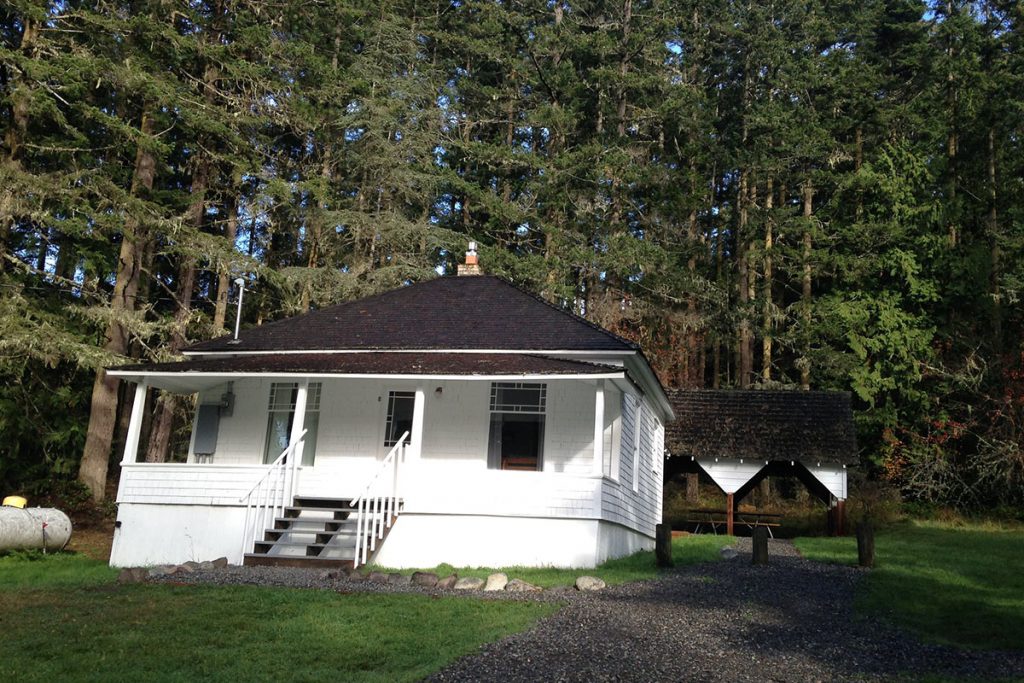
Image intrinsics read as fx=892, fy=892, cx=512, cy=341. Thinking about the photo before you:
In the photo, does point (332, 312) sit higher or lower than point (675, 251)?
lower

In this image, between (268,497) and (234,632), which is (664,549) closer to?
(268,497)

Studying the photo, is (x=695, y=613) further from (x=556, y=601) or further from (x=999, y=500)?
(x=999, y=500)

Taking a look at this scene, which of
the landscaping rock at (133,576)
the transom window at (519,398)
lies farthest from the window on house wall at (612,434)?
the landscaping rock at (133,576)

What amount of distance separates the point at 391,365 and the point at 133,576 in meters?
5.42

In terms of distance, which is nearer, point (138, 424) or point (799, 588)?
point (799, 588)

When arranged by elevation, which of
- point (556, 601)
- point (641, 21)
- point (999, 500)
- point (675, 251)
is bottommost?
point (556, 601)

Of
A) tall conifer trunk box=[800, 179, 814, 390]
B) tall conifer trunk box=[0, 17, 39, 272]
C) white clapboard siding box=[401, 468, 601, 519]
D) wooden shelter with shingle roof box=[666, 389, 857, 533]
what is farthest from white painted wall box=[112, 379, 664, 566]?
tall conifer trunk box=[800, 179, 814, 390]

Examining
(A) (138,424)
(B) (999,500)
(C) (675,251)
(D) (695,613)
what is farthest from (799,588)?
(C) (675,251)

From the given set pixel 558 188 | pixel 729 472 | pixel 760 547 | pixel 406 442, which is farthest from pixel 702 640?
pixel 558 188

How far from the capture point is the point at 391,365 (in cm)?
1528

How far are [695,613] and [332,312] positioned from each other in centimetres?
1206

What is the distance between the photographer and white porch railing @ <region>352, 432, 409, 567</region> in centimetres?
1345

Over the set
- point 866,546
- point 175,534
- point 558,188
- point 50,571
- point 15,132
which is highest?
point 558,188

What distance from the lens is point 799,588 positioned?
12.0m
